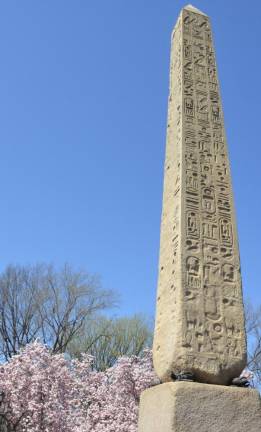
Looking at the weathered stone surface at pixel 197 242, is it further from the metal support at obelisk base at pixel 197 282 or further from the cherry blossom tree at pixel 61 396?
the cherry blossom tree at pixel 61 396

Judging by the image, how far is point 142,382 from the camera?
627 inches

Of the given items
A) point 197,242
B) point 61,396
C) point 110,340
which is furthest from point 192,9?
point 110,340

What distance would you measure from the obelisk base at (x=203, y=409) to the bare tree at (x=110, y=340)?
2282 cm

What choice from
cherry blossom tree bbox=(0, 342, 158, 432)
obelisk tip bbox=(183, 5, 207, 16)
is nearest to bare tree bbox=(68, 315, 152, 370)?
cherry blossom tree bbox=(0, 342, 158, 432)

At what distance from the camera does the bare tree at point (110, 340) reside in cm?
2644

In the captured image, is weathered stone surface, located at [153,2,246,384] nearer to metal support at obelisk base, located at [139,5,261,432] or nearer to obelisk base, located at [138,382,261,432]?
metal support at obelisk base, located at [139,5,261,432]

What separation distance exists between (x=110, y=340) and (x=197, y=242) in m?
23.2

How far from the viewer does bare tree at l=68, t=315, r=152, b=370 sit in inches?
1041

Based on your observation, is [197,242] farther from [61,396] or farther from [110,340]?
[110,340]

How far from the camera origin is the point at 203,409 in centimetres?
385

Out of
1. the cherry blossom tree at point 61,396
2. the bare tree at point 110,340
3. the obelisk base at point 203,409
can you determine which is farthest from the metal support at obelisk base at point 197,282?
the bare tree at point 110,340

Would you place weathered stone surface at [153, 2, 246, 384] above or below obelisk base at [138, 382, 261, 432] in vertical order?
above

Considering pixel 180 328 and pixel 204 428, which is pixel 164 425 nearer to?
pixel 204 428

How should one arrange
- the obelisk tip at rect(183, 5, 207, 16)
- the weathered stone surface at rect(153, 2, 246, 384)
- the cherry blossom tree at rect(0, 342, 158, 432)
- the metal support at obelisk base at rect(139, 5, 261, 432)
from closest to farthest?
the metal support at obelisk base at rect(139, 5, 261, 432) → the weathered stone surface at rect(153, 2, 246, 384) → the obelisk tip at rect(183, 5, 207, 16) → the cherry blossom tree at rect(0, 342, 158, 432)
